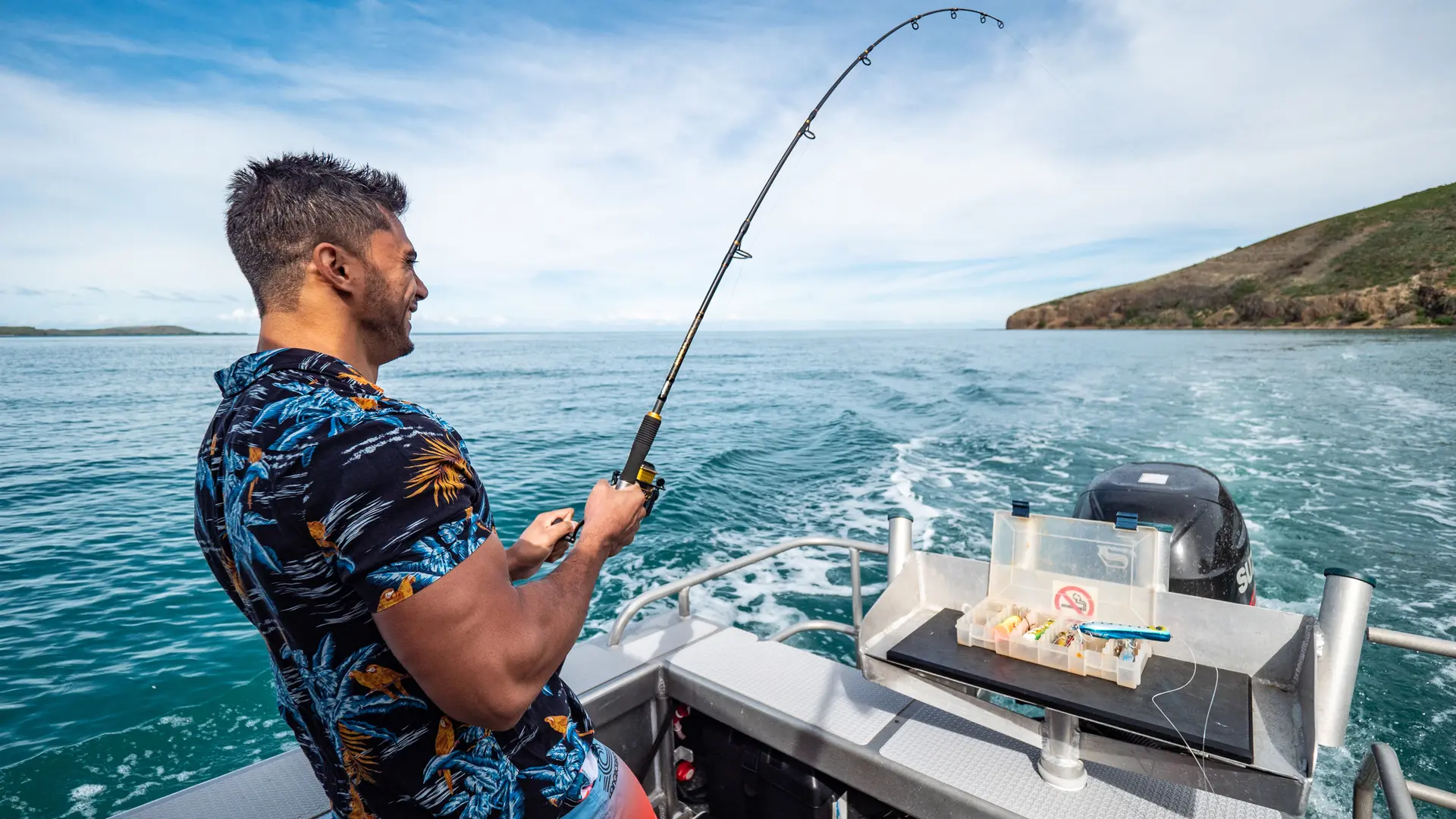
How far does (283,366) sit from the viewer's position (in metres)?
1.04

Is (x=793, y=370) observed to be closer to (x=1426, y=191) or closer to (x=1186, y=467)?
(x=1186, y=467)

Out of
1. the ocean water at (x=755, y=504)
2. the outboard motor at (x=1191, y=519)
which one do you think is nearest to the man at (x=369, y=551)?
the outboard motor at (x=1191, y=519)

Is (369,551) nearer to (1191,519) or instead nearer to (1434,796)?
(1434,796)

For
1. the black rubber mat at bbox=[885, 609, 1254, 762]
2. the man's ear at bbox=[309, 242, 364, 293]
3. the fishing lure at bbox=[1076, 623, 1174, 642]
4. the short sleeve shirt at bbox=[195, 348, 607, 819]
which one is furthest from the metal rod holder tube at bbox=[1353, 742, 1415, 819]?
the man's ear at bbox=[309, 242, 364, 293]

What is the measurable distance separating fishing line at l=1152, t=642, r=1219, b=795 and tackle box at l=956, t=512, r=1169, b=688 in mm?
96

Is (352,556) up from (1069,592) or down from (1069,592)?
up

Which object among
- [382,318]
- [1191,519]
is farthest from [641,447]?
[1191,519]

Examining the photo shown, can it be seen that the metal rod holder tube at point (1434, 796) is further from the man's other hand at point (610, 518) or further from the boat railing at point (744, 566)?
the man's other hand at point (610, 518)

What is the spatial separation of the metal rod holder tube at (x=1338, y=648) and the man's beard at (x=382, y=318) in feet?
7.27

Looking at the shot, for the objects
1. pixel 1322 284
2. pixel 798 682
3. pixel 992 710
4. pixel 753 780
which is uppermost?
pixel 1322 284

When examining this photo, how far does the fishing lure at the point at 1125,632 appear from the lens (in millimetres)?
1907

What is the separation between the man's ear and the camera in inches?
46.8

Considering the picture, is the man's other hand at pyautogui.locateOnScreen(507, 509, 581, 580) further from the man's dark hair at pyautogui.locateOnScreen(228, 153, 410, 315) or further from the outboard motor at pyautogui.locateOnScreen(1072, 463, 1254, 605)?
the outboard motor at pyautogui.locateOnScreen(1072, 463, 1254, 605)

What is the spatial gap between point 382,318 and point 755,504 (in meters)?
9.05
